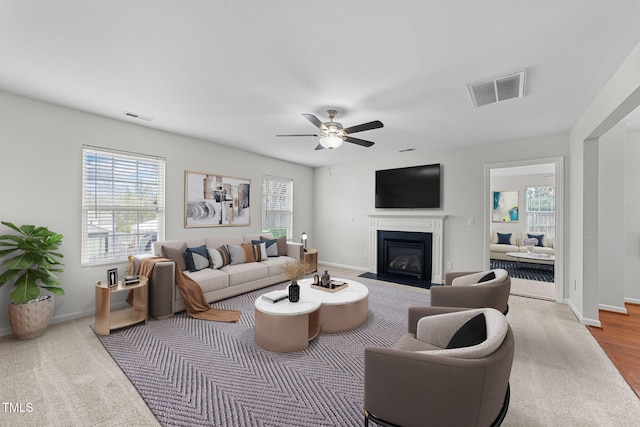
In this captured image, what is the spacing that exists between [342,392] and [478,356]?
1173mm

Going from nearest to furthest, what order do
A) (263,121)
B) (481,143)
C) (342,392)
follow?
1. (342,392)
2. (263,121)
3. (481,143)

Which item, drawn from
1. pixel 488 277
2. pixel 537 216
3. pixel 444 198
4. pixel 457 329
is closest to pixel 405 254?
pixel 444 198

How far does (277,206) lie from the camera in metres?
6.29

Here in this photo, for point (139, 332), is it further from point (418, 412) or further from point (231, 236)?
point (418, 412)

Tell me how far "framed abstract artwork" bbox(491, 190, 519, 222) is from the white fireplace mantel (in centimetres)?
435

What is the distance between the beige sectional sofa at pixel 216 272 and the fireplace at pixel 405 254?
181 centimetres

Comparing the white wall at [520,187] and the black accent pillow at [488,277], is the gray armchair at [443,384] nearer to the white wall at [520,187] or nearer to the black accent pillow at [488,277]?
the black accent pillow at [488,277]

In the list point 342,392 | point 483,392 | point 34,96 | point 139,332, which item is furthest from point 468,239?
point 34,96

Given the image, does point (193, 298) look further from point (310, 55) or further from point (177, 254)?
point (310, 55)

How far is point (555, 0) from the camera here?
161 centimetres

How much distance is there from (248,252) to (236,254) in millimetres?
256

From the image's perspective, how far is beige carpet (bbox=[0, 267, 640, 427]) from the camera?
180 centimetres

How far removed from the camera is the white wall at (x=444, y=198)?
15.2 feet

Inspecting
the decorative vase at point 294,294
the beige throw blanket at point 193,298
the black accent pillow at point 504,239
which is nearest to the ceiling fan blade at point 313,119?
the decorative vase at point 294,294
